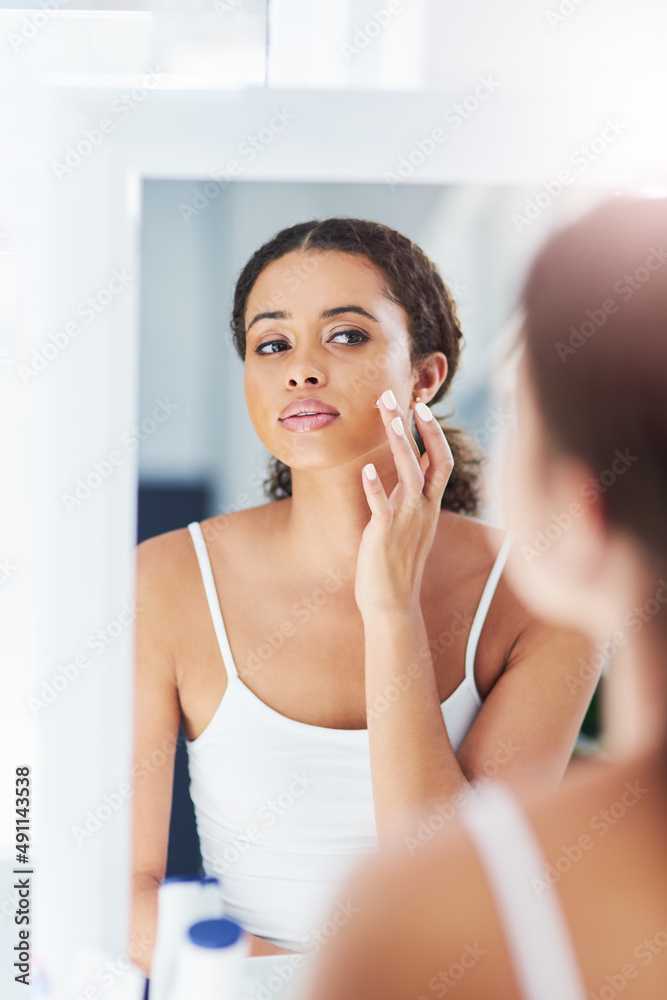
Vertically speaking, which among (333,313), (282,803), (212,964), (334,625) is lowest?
(212,964)

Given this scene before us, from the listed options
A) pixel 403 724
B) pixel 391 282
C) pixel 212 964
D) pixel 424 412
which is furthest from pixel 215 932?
pixel 391 282

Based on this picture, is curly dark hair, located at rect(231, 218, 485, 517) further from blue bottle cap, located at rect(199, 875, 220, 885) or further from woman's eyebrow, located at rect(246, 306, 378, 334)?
blue bottle cap, located at rect(199, 875, 220, 885)

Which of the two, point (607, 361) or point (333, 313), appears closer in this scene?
point (607, 361)

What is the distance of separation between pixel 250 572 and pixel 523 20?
2.10 ft

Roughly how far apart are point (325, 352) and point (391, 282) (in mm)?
91

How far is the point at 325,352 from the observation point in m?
0.67

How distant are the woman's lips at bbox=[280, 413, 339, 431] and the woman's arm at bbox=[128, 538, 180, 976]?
0.58ft

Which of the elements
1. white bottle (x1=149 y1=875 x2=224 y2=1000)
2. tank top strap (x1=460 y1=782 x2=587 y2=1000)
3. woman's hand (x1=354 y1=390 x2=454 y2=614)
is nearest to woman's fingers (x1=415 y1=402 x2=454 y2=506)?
woman's hand (x1=354 y1=390 x2=454 y2=614)

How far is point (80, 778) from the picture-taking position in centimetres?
71

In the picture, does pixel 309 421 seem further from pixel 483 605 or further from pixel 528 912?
pixel 528 912

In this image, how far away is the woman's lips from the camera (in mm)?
678

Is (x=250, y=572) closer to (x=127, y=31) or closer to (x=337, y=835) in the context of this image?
(x=337, y=835)

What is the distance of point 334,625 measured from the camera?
73 centimetres

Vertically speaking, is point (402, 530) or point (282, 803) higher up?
point (402, 530)
